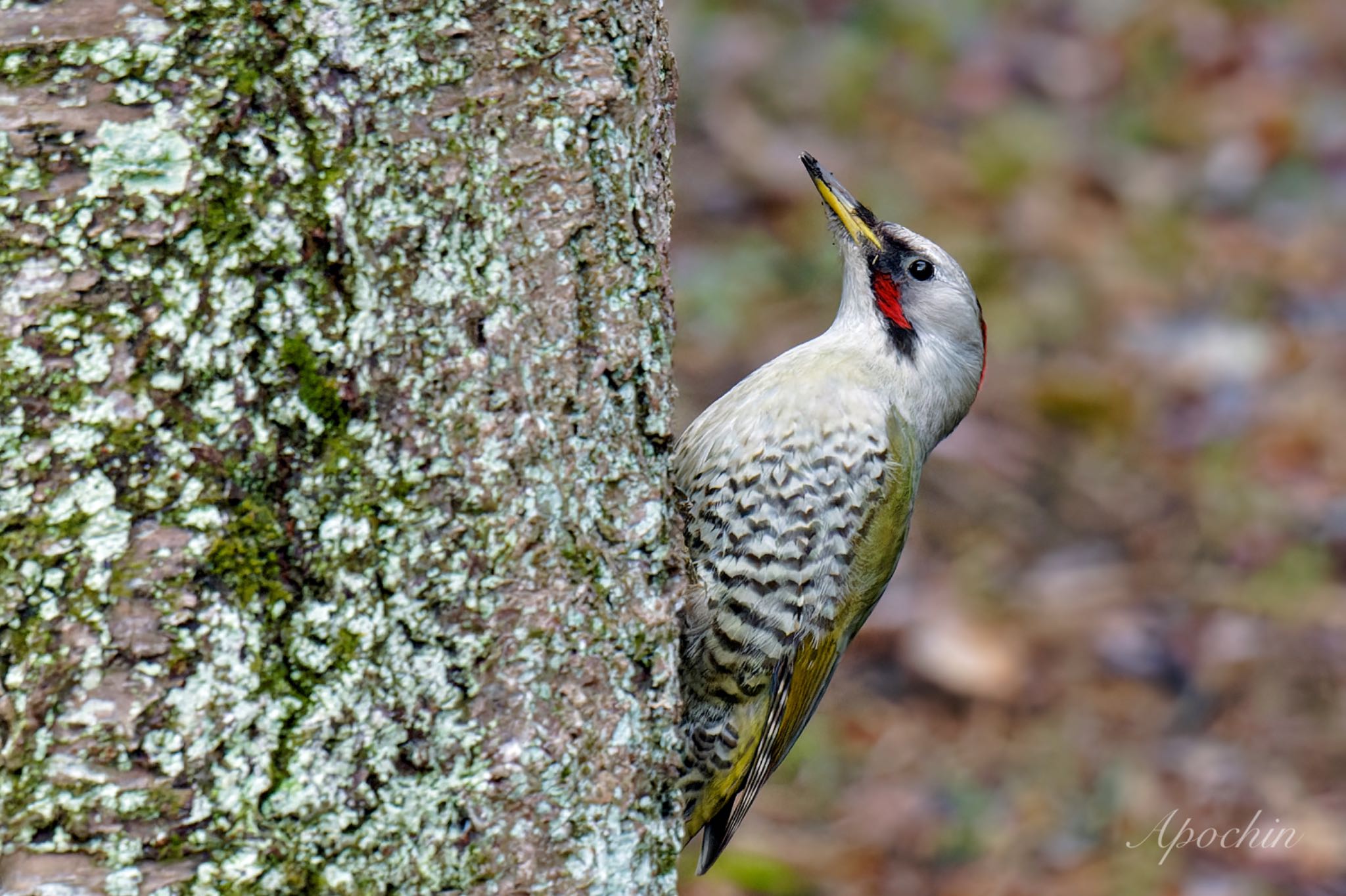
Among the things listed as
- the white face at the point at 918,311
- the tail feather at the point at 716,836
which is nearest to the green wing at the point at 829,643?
the tail feather at the point at 716,836

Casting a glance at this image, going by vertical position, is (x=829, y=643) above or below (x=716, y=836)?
above

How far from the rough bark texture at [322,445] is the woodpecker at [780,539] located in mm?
888

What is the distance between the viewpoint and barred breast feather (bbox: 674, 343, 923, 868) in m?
2.96

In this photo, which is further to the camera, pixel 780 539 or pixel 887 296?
pixel 887 296

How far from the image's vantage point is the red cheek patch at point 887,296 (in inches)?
137

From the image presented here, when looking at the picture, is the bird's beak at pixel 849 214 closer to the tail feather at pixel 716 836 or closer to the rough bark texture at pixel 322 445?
the tail feather at pixel 716 836

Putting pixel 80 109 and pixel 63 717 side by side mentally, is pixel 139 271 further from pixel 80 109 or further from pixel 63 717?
pixel 63 717

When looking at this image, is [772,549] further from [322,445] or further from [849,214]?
[322,445]

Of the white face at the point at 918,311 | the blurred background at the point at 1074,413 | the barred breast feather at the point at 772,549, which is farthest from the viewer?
the blurred background at the point at 1074,413

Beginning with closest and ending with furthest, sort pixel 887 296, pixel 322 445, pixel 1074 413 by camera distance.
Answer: pixel 322 445 → pixel 887 296 → pixel 1074 413
